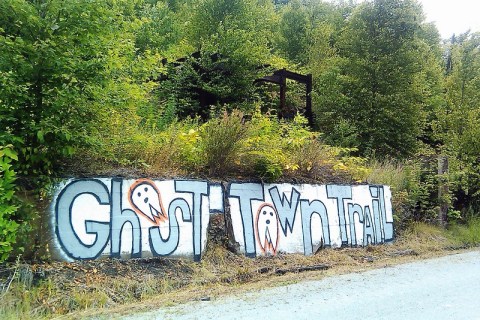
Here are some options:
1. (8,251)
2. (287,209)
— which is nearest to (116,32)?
(8,251)

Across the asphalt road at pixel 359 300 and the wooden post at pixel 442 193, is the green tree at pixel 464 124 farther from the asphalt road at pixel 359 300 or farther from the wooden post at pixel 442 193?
the asphalt road at pixel 359 300

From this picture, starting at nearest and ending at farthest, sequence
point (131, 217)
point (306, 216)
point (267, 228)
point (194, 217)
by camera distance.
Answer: point (131, 217)
point (194, 217)
point (267, 228)
point (306, 216)

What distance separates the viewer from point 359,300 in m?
6.48

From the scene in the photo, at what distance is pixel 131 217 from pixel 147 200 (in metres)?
0.46

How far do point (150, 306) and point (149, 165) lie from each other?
9.76 ft

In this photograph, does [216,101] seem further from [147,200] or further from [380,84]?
[147,200]

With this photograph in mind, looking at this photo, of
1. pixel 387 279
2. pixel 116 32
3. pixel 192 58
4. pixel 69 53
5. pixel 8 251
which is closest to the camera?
pixel 8 251

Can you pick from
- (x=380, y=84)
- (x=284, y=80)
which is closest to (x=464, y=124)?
(x=380, y=84)

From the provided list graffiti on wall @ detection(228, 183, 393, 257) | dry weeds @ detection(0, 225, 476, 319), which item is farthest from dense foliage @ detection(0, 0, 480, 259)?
dry weeds @ detection(0, 225, 476, 319)

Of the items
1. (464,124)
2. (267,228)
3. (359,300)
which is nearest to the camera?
(359,300)

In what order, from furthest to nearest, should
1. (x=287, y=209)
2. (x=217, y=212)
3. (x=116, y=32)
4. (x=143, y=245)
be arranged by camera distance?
(x=287, y=209), (x=217, y=212), (x=143, y=245), (x=116, y=32)

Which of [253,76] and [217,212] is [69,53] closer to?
[217,212]

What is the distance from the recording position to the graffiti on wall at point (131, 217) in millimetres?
6906

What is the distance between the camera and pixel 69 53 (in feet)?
20.8
